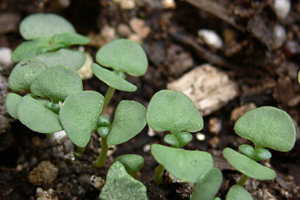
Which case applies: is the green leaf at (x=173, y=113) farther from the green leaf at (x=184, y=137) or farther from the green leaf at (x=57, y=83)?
the green leaf at (x=57, y=83)

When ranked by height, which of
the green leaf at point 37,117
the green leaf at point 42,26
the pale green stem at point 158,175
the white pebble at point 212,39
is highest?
the white pebble at point 212,39

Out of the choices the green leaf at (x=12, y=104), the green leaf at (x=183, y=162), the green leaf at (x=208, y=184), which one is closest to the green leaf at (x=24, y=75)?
the green leaf at (x=12, y=104)

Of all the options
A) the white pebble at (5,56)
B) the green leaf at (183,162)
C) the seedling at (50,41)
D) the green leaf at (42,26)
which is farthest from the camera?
the white pebble at (5,56)

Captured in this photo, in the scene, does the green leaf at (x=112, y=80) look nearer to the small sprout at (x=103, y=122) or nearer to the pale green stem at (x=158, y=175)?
the small sprout at (x=103, y=122)

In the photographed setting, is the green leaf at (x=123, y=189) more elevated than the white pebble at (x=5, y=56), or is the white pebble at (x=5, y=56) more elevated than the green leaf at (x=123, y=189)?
the green leaf at (x=123, y=189)

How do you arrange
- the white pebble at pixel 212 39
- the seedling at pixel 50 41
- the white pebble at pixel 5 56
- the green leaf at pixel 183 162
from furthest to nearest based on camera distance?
the white pebble at pixel 212 39 < the white pebble at pixel 5 56 < the seedling at pixel 50 41 < the green leaf at pixel 183 162

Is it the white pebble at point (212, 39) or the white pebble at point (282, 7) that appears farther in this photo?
the white pebble at point (212, 39)
